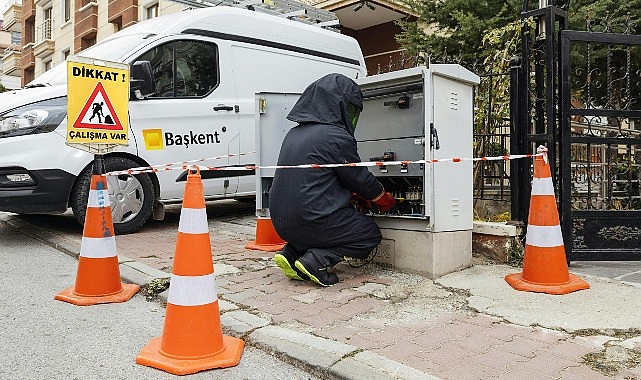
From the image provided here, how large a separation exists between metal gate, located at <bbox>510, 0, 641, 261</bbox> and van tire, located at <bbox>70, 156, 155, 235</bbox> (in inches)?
157

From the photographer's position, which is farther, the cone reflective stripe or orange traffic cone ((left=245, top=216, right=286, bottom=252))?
orange traffic cone ((left=245, top=216, right=286, bottom=252))

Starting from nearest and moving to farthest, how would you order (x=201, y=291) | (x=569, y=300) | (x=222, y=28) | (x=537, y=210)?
(x=201, y=291), (x=569, y=300), (x=537, y=210), (x=222, y=28)

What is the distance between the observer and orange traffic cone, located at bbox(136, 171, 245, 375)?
112 inches

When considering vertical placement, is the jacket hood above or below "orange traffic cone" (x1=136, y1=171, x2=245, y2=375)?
above

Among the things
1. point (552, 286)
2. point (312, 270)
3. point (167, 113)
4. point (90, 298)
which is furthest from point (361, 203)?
point (167, 113)

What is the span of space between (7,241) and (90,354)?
383 cm

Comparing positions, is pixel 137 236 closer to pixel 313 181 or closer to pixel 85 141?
pixel 85 141

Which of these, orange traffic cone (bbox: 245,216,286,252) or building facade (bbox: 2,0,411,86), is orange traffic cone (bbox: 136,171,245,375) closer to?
orange traffic cone (bbox: 245,216,286,252)

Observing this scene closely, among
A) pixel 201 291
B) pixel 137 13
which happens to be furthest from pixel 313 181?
pixel 137 13

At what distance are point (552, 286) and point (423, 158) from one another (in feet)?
4.56

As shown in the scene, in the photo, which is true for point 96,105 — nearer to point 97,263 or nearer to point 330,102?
point 97,263

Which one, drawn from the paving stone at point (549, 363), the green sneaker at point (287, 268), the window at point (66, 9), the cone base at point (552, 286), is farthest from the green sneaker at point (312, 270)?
the window at point (66, 9)

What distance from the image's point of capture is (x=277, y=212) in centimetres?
424

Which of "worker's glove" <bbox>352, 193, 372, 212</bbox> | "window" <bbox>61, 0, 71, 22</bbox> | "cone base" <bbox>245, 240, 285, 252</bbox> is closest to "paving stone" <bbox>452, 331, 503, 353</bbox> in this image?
"worker's glove" <bbox>352, 193, 372, 212</bbox>
